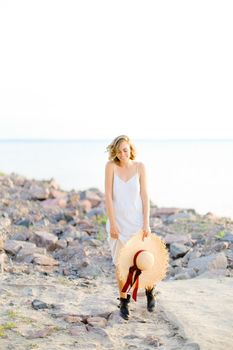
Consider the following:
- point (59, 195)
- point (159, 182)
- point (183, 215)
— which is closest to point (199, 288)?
point (183, 215)

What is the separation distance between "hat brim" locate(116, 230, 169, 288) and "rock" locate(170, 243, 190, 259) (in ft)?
12.1

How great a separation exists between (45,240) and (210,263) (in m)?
2.79

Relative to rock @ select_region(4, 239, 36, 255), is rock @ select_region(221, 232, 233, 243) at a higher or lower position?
higher

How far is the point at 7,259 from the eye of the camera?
10180mm

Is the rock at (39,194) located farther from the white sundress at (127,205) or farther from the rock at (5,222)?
the white sundress at (127,205)

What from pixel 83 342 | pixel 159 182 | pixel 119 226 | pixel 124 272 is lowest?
pixel 83 342

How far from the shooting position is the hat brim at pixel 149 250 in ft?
23.1

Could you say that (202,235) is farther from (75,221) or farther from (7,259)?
(7,259)

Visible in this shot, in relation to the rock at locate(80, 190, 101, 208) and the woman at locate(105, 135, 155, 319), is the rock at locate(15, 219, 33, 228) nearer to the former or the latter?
the rock at locate(80, 190, 101, 208)

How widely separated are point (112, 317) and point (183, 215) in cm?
794

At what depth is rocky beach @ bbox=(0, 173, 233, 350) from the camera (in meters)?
6.68

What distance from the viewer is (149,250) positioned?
714 centimetres

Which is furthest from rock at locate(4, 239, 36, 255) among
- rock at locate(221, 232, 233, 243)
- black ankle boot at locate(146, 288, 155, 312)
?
black ankle boot at locate(146, 288, 155, 312)

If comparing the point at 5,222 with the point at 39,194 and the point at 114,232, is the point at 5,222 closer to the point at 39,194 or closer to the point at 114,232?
the point at 39,194
